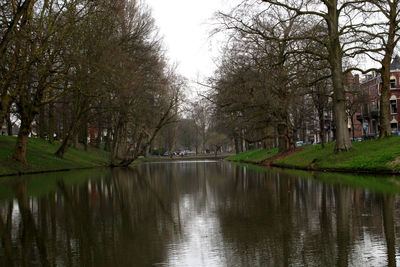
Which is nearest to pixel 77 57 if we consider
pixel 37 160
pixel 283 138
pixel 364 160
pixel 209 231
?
pixel 37 160

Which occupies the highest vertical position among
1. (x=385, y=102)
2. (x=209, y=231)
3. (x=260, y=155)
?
(x=385, y=102)

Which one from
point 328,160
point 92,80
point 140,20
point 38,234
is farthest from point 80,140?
point 38,234

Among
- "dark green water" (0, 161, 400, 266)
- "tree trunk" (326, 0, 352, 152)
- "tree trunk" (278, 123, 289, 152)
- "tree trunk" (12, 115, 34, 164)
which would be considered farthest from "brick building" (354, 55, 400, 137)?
"dark green water" (0, 161, 400, 266)

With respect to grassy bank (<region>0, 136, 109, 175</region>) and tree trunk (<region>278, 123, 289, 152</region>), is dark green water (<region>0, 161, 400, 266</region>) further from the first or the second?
tree trunk (<region>278, 123, 289, 152</region>)

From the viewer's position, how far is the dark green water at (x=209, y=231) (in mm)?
6203

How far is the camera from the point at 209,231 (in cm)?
824

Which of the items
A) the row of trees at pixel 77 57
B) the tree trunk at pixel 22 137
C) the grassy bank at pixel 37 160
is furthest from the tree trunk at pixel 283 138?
the tree trunk at pixel 22 137

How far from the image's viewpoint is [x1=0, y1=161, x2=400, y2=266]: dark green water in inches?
244

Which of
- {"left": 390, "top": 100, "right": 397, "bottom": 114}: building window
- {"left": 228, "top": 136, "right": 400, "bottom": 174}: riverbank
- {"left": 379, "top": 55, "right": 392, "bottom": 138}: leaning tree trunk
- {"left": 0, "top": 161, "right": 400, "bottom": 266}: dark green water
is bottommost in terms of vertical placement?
{"left": 0, "top": 161, "right": 400, "bottom": 266}: dark green water

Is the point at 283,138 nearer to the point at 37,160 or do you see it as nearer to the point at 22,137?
the point at 37,160

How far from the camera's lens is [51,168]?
36062mm

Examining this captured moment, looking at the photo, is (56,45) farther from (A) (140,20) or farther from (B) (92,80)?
(A) (140,20)

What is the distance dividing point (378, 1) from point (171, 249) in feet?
74.1

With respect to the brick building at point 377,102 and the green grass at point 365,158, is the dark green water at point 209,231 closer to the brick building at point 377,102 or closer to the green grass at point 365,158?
the green grass at point 365,158
